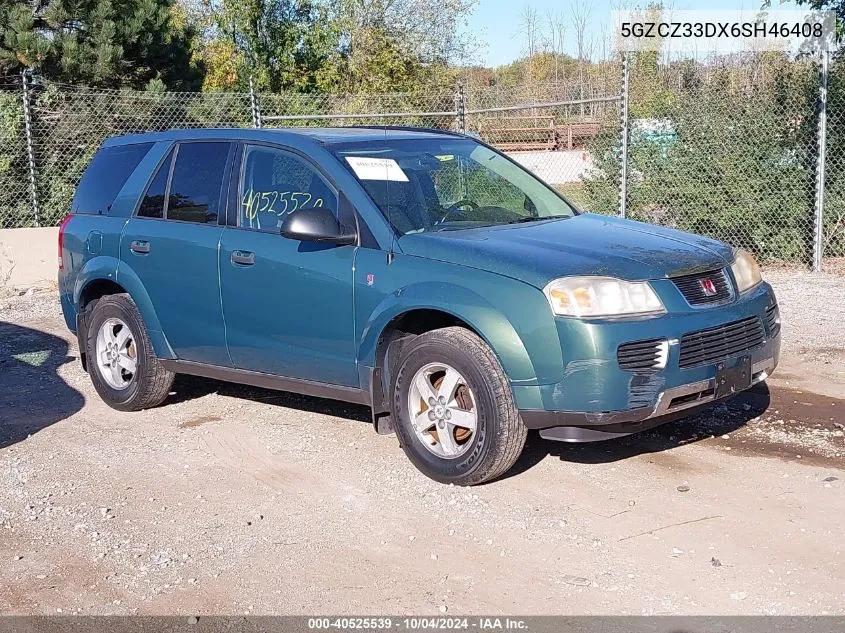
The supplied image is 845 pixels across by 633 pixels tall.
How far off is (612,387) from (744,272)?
1.37 m

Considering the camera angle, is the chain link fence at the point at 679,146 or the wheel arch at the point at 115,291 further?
the chain link fence at the point at 679,146

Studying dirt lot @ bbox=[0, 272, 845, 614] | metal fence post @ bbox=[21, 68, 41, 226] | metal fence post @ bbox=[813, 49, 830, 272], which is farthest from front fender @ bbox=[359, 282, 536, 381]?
metal fence post @ bbox=[21, 68, 41, 226]

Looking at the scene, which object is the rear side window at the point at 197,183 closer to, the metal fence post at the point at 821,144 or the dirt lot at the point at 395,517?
the dirt lot at the point at 395,517

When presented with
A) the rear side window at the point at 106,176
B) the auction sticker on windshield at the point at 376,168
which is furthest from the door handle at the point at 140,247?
the auction sticker on windshield at the point at 376,168

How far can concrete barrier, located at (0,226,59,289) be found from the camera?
12.9m

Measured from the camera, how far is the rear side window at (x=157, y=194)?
→ 22.8ft

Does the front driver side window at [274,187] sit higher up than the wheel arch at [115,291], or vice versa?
the front driver side window at [274,187]

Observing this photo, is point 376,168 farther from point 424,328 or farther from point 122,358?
point 122,358

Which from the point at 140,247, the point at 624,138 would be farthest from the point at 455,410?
the point at 624,138

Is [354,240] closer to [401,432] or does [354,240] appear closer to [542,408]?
[401,432]

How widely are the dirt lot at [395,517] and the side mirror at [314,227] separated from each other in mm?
1259

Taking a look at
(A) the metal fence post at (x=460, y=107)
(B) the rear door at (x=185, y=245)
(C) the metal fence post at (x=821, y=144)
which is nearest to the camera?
(B) the rear door at (x=185, y=245)

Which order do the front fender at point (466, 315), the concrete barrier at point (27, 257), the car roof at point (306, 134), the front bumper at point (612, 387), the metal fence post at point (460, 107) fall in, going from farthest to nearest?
the metal fence post at point (460, 107), the concrete barrier at point (27, 257), the car roof at point (306, 134), the front fender at point (466, 315), the front bumper at point (612, 387)

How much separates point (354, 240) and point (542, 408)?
56.3 inches
